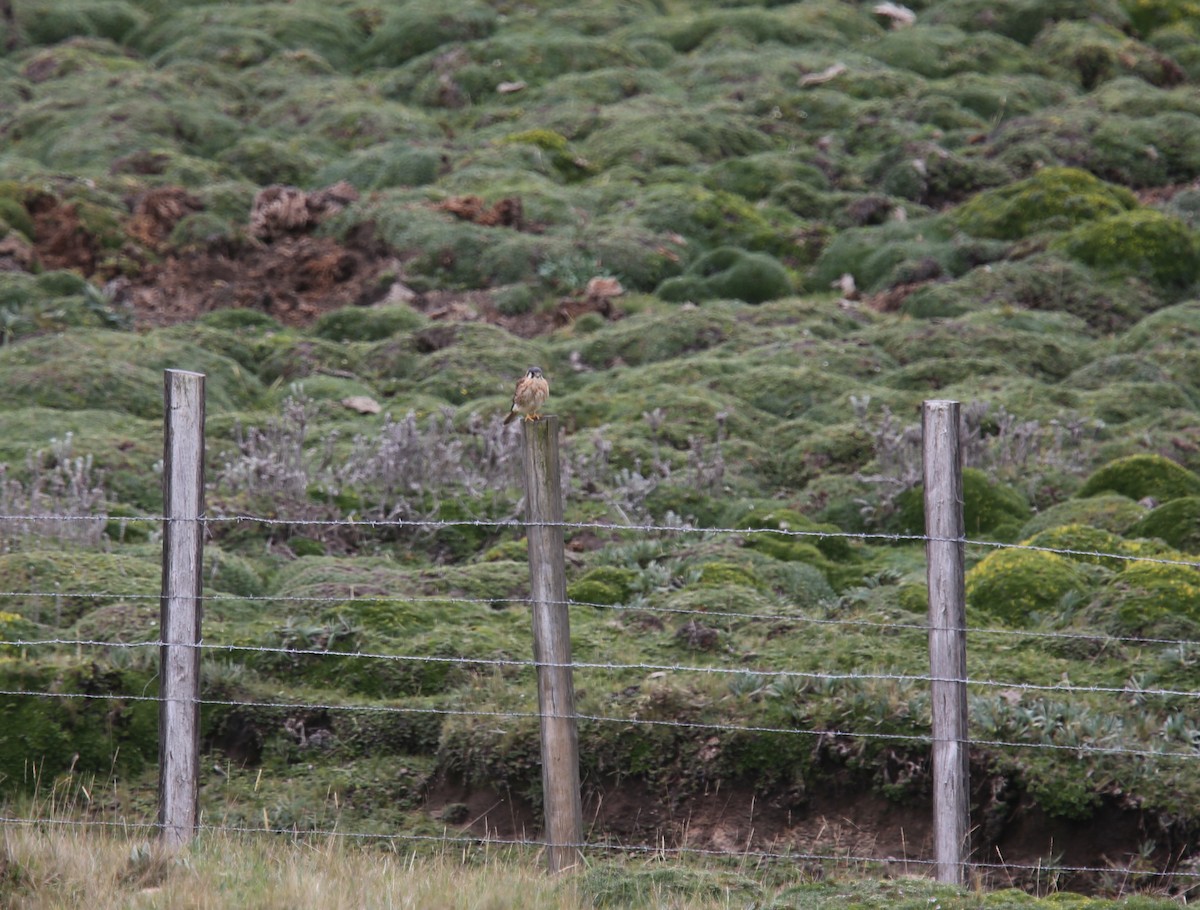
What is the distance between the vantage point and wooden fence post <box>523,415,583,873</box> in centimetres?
658

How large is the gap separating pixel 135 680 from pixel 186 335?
8847mm

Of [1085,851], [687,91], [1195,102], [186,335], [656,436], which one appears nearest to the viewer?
[1085,851]

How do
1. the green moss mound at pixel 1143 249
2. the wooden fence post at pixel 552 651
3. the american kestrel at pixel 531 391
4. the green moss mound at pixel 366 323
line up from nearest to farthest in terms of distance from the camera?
the wooden fence post at pixel 552 651 → the american kestrel at pixel 531 391 → the green moss mound at pixel 366 323 → the green moss mound at pixel 1143 249

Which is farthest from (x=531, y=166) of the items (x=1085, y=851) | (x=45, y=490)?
(x=1085, y=851)

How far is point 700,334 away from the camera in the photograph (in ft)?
55.8

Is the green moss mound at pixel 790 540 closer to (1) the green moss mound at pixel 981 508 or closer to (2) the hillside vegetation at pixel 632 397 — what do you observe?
(2) the hillside vegetation at pixel 632 397

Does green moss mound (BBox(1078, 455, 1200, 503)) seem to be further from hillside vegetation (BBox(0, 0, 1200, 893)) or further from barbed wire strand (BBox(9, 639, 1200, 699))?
barbed wire strand (BBox(9, 639, 1200, 699))

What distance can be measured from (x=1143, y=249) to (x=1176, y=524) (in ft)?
28.9

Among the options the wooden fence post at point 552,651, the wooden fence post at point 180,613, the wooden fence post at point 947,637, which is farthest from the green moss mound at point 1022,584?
the wooden fence post at point 180,613

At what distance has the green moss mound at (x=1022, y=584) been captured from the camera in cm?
938

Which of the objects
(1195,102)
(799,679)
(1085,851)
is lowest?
(1085,851)

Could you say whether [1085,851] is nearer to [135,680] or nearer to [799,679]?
[799,679]

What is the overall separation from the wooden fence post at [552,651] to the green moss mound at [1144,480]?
6670 mm

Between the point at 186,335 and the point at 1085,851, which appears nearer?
the point at 1085,851
